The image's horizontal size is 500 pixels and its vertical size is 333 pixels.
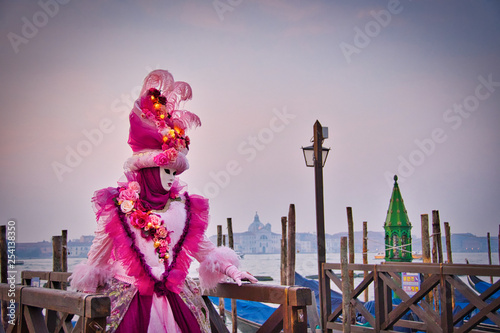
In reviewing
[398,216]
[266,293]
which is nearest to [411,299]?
[266,293]

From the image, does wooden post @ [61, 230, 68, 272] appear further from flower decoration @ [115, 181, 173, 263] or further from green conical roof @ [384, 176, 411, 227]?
green conical roof @ [384, 176, 411, 227]

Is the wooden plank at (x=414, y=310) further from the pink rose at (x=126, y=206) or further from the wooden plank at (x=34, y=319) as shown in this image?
the wooden plank at (x=34, y=319)

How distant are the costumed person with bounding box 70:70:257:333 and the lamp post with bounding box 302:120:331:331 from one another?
282 centimetres

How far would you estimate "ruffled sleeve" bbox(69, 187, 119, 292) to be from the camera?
8.13ft

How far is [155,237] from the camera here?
264 centimetres

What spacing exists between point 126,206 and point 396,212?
13057mm

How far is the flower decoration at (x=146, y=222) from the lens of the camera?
262 centimetres

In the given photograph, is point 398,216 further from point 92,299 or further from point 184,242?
point 92,299

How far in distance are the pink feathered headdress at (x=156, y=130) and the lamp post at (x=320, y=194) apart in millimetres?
2929

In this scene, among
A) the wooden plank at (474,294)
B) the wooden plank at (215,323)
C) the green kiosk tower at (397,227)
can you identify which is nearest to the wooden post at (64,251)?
the wooden plank at (215,323)

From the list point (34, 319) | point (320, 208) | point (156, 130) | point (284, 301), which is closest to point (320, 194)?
point (320, 208)

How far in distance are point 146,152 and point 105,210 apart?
458mm

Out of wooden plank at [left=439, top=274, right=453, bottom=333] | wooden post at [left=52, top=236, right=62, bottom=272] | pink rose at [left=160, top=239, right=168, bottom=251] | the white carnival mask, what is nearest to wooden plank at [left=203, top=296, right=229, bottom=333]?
pink rose at [left=160, top=239, right=168, bottom=251]

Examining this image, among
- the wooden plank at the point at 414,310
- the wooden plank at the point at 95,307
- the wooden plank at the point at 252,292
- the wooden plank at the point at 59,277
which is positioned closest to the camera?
the wooden plank at the point at 95,307
